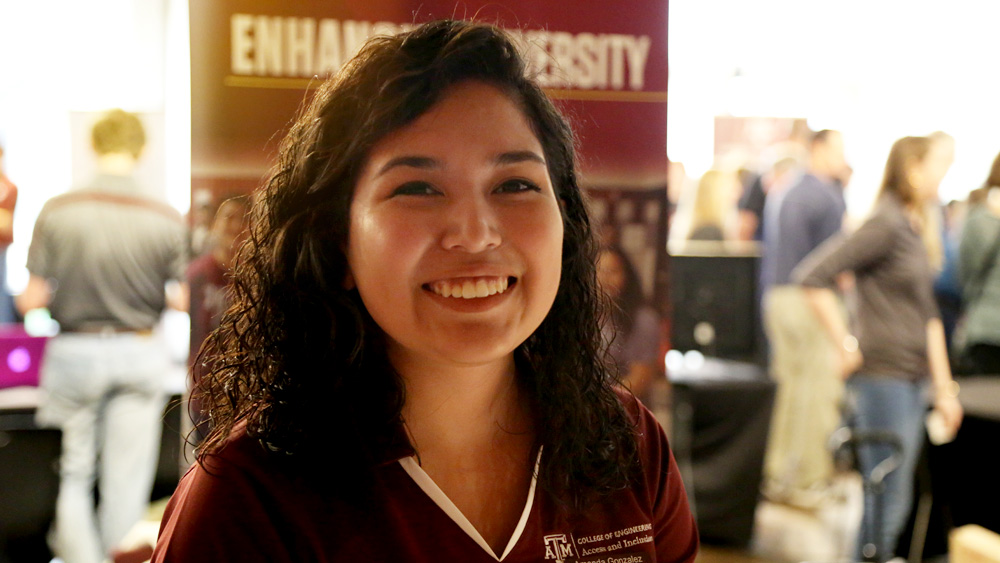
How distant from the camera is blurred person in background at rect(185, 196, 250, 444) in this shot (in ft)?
5.93

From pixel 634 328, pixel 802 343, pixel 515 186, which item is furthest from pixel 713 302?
pixel 515 186

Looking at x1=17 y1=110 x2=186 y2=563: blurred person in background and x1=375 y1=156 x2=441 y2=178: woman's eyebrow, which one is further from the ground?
x1=375 y1=156 x2=441 y2=178: woman's eyebrow

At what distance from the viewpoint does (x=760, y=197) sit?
228 inches

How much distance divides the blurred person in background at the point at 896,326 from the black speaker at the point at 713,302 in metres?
1.06

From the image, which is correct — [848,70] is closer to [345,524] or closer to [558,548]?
[558,548]

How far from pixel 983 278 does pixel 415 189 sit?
11.6ft

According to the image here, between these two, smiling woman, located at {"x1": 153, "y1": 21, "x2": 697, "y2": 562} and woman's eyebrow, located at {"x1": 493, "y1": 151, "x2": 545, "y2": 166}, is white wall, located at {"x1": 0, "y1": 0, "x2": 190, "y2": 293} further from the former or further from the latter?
woman's eyebrow, located at {"x1": 493, "y1": 151, "x2": 545, "y2": 166}

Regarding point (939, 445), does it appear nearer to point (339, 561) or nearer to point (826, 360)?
point (826, 360)

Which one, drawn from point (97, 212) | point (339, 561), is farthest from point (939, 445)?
point (97, 212)

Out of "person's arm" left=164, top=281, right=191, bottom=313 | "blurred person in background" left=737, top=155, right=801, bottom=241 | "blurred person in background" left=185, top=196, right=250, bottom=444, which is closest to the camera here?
"blurred person in background" left=185, top=196, right=250, bottom=444

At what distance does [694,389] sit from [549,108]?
2.93m

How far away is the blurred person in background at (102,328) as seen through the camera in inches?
134

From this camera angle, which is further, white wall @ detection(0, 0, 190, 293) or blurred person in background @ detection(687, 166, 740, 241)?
white wall @ detection(0, 0, 190, 293)

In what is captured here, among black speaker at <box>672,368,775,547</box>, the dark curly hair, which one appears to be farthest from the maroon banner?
black speaker at <box>672,368,775,547</box>
